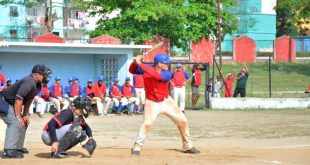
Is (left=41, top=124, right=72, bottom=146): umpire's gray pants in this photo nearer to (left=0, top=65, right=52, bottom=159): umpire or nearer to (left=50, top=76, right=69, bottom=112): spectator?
(left=0, top=65, right=52, bottom=159): umpire

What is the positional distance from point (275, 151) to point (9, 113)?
5.06 metres

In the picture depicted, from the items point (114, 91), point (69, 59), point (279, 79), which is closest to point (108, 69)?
point (69, 59)

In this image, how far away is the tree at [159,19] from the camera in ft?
145

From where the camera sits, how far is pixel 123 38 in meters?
43.9

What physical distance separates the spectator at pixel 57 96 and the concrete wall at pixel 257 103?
6.43 m

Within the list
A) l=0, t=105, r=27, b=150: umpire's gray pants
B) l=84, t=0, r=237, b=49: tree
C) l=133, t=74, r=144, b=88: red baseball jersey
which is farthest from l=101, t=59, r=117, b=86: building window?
l=0, t=105, r=27, b=150: umpire's gray pants

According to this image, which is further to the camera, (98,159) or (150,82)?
(150,82)

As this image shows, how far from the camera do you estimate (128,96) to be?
25547 millimetres

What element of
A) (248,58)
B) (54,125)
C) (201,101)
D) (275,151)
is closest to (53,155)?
(54,125)

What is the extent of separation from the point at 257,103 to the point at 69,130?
17366mm

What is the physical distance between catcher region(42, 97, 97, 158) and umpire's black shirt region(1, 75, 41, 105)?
0.61 m

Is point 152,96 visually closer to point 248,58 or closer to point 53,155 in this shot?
point 53,155

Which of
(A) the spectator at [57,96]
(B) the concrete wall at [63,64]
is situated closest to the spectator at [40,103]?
(A) the spectator at [57,96]

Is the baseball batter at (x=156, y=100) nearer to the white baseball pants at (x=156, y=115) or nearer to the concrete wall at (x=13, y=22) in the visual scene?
the white baseball pants at (x=156, y=115)
